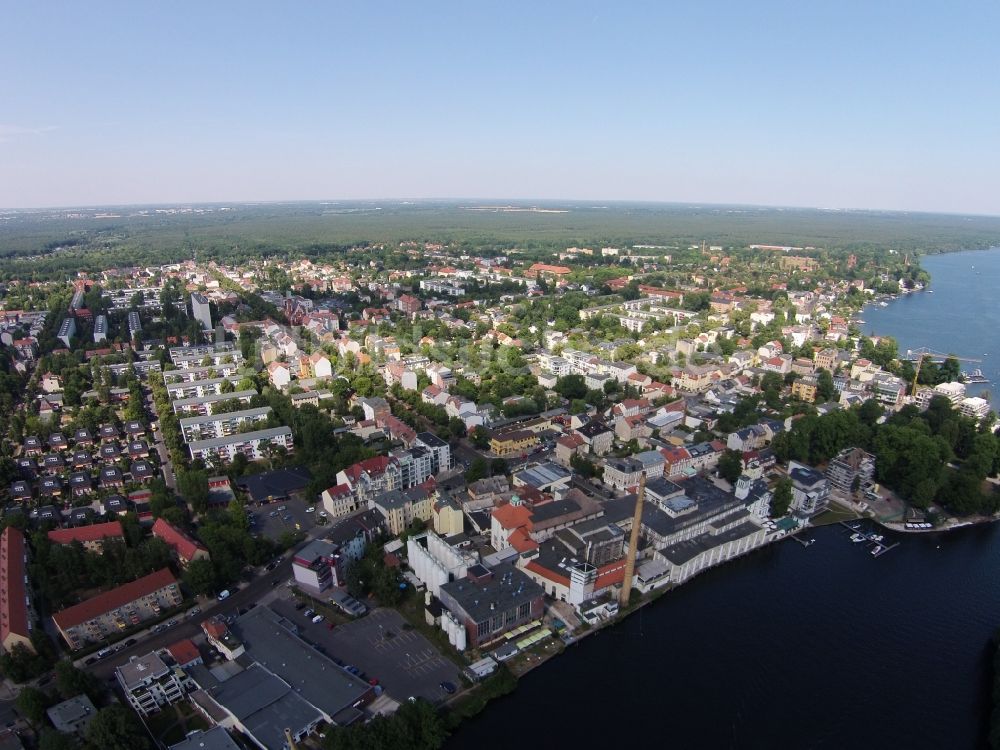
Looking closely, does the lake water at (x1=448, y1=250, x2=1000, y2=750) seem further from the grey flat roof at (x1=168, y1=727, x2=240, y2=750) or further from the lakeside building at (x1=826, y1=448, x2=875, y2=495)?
the grey flat roof at (x1=168, y1=727, x2=240, y2=750)

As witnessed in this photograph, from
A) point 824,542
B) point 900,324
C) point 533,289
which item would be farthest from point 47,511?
point 900,324

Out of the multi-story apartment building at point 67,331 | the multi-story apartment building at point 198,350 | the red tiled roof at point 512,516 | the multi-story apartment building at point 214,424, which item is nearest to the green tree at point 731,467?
the red tiled roof at point 512,516

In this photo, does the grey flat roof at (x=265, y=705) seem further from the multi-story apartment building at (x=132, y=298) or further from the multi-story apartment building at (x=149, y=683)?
the multi-story apartment building at (x=132, y=298)

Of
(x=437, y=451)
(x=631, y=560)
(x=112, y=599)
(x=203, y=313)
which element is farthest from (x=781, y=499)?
(x=203, y=313)

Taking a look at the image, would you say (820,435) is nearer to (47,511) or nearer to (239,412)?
(239,412)

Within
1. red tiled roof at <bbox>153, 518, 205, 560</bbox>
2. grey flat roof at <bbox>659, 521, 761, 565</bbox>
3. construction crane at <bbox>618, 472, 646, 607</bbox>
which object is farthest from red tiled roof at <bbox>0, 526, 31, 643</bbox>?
grey flat roof at <bbox>659, 521, 761, 565</bbox>
